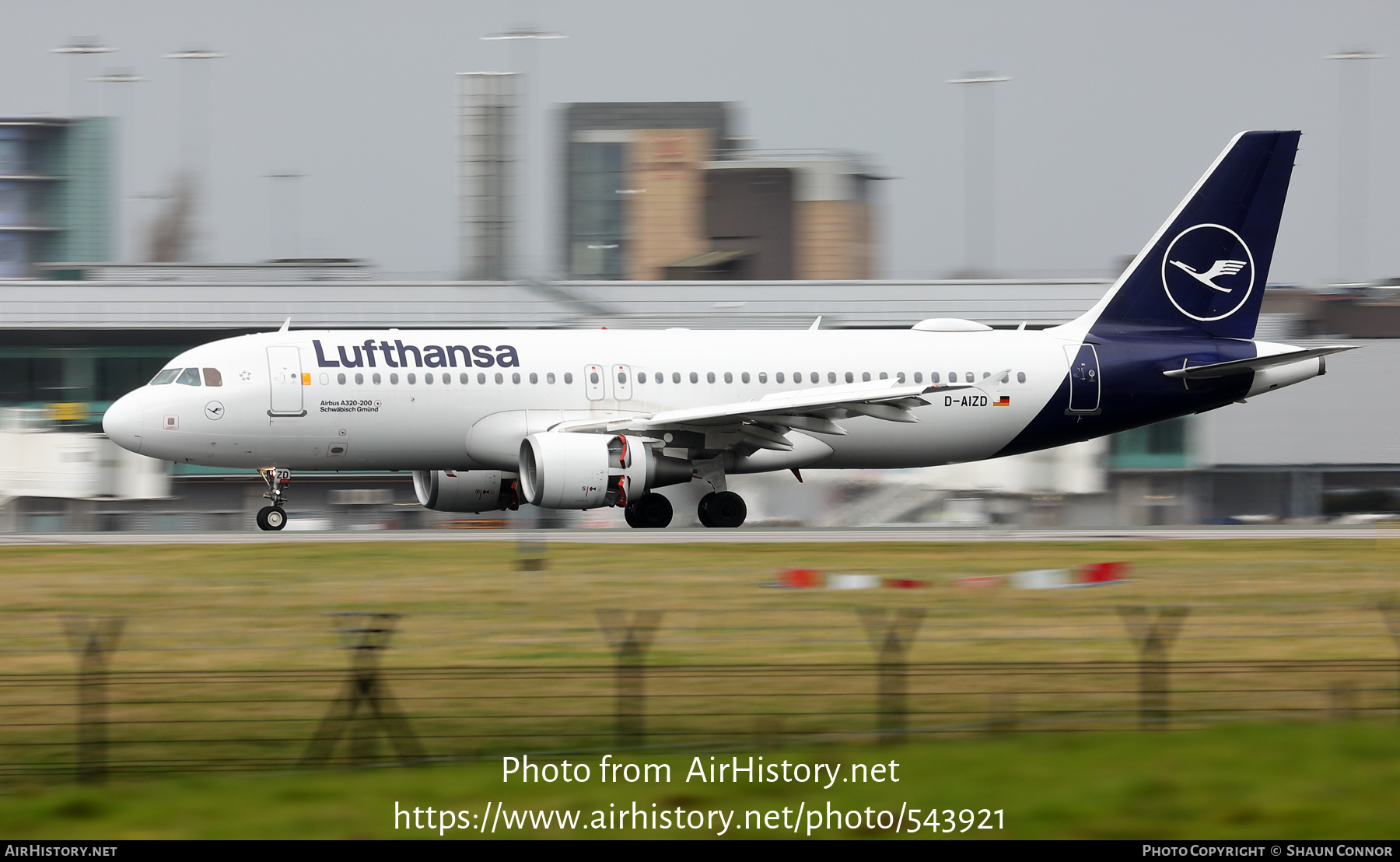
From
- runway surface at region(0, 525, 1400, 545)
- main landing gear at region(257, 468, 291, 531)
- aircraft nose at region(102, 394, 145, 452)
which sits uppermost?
aircraft nose at region(102, 394, 145, 452)

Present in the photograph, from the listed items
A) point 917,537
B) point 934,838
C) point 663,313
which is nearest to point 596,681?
point 934,838

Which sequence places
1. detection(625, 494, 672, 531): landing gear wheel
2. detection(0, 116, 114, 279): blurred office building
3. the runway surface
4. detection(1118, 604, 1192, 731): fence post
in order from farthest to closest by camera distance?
1. detection(0, 116, 114, 279): blurred office building
2. detection(625, 494, 672, 531): landing gear wheel
3. the runway surface
4. detection(1118, 604, 1192, 731): fence post

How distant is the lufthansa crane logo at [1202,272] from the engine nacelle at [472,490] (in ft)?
47.0

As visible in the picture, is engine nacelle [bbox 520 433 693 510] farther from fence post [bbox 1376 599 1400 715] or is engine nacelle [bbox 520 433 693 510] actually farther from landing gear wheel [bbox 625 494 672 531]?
fence post [bbox 1376 599 1400 715]

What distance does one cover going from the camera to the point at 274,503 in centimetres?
2964

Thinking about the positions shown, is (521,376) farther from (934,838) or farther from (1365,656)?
(934,838)

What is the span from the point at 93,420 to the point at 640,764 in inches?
1598

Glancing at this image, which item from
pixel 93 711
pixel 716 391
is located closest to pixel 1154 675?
pixel 93 711

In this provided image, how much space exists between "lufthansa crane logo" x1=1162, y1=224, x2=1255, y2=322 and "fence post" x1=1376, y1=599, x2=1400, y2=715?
14.6 metres

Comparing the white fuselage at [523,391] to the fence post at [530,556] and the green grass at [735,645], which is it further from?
the fence post at [530,556]

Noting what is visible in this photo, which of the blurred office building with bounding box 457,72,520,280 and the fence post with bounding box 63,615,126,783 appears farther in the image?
the blurred office building with bounding box 457,72,520,280

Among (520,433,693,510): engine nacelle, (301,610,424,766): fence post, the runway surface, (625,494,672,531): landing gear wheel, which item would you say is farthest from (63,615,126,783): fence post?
(625,494,672,531): landing gear wheel

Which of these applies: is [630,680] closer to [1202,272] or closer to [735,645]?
[735,645]

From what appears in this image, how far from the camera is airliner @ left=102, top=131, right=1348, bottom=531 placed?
2841 centimetres
